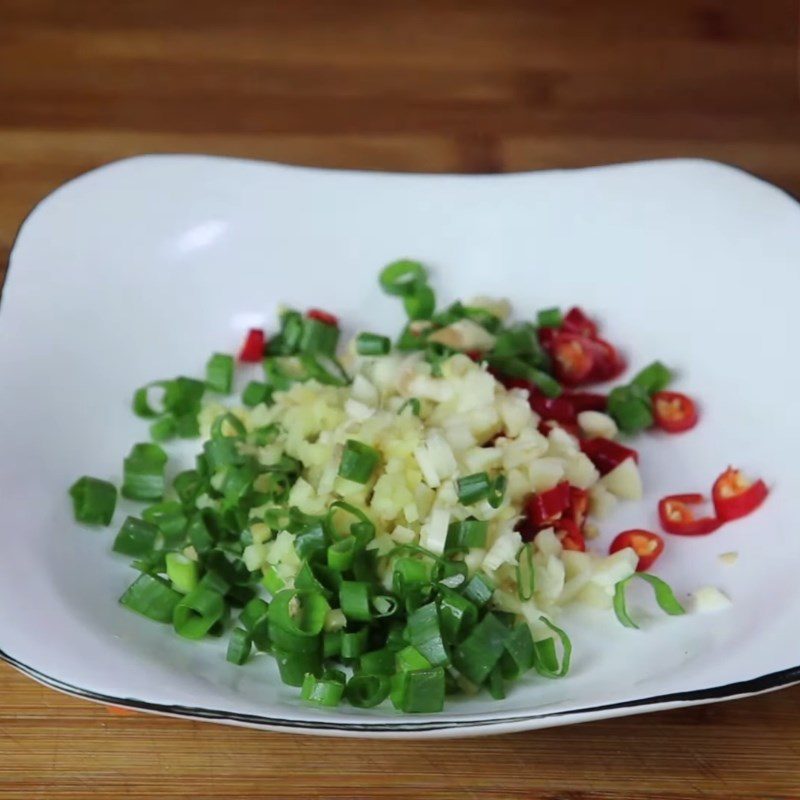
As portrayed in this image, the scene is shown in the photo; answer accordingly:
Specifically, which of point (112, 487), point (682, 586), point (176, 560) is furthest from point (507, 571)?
point (112, 487)

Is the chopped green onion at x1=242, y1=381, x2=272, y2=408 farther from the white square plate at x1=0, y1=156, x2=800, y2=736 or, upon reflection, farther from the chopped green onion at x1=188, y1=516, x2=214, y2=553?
the chopped green onion at x1=188, y1=516, x2=214, y2=553

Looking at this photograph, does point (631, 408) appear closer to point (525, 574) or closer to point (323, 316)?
point (525, 574)

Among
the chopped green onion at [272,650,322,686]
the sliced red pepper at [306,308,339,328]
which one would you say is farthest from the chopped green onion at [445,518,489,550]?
the sliced red pepper at [306,308,339,328]

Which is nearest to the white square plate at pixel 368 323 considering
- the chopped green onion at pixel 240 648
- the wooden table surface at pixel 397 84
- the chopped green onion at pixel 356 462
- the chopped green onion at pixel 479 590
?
the chopped green onion at pixel 240 648

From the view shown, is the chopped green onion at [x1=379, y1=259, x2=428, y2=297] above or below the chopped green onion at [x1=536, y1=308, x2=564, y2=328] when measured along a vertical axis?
above

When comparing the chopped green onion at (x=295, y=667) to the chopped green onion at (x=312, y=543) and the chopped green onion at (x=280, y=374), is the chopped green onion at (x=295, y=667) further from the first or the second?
the chopped green onion at (x=280, y=374)

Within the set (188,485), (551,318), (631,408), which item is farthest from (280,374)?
(631,408)

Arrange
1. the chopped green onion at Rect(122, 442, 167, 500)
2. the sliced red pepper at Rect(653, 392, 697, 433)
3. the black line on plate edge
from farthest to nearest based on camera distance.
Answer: the sliced red pepper at Rect(653, 392, 697, 433) → the chopped green onion at Rect(122, 442, 167, 500) → the black line on plate edge
